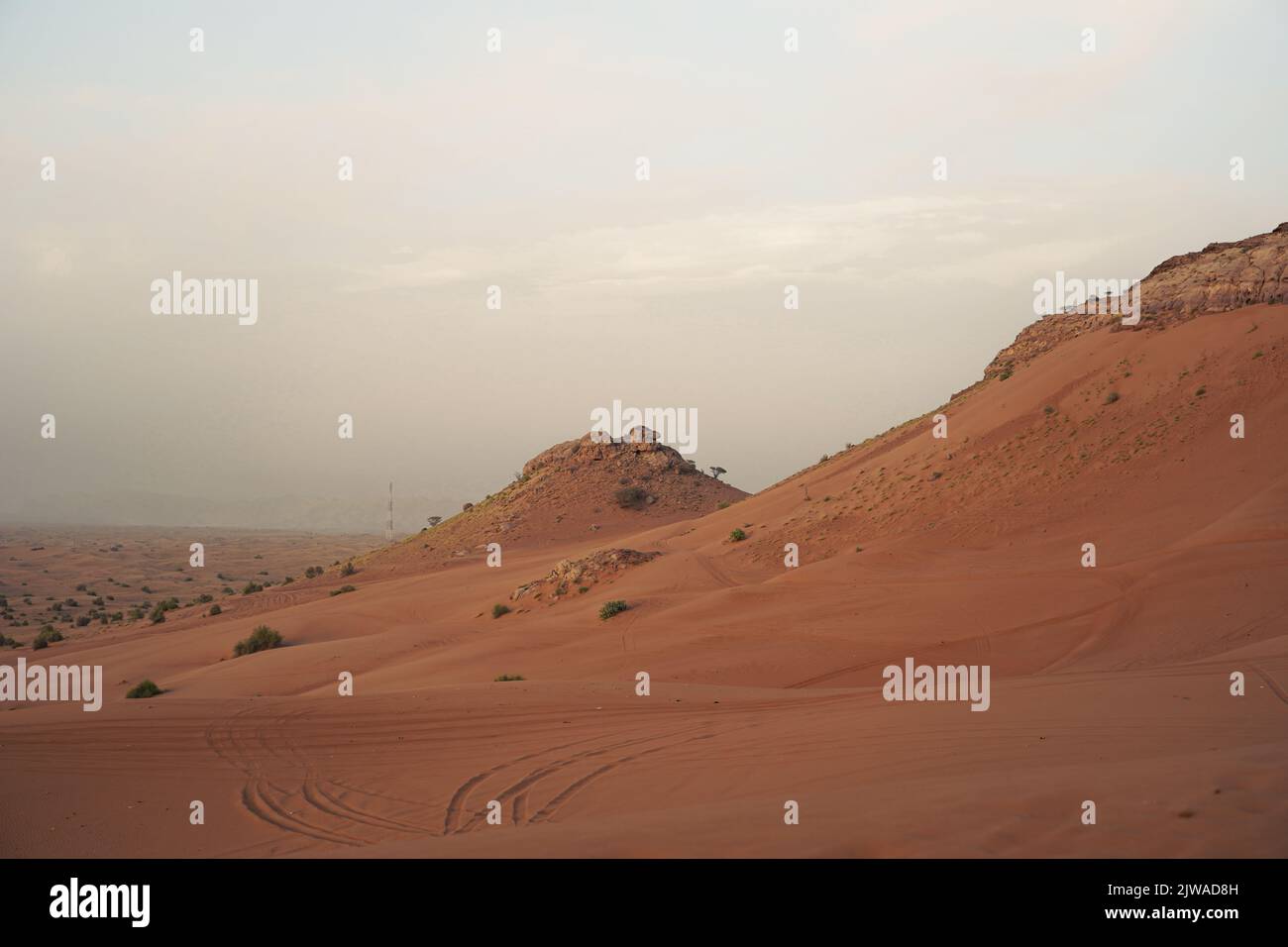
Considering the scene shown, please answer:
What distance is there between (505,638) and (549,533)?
79.9 ft

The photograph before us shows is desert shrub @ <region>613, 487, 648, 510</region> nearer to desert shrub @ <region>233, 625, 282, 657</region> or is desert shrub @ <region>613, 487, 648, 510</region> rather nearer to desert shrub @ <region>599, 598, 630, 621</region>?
desert shrub @ <region>233, 625, 282, 657</region>

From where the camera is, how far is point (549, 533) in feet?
149

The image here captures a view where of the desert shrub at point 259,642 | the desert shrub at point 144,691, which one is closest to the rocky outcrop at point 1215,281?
the desert shrub at point 259,642

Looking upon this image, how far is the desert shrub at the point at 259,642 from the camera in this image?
25.2m

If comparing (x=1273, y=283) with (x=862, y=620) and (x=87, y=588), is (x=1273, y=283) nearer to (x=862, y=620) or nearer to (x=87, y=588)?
(x=862, y=620)


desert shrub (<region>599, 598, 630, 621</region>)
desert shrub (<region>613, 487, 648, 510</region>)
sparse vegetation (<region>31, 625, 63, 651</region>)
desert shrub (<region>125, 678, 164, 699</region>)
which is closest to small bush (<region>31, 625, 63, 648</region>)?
sparse vegetation (<region>31, 625, 63, 651</region>)

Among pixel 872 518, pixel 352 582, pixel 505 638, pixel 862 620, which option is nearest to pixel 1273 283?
pixel 872 518

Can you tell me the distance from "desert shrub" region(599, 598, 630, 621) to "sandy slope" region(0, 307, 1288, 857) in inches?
11.0

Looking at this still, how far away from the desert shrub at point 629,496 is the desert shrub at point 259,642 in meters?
25.1

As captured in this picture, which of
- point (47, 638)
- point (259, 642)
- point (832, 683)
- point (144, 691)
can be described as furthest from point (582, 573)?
point (47, 638)

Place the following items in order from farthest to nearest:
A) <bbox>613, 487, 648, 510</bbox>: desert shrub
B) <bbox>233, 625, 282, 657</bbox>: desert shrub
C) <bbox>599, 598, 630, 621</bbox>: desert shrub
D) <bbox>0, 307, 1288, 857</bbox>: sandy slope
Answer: <bbox>613, 487, 648, 510</bbox>: desert shrub, <bbox>233, 625, 282, 657</bbox>: desert shrub, <bbox>599, 598, 630, 621</bbox>: desert shrub, <bbox>0, 307, 1288, 857</bbox>: sandy slope

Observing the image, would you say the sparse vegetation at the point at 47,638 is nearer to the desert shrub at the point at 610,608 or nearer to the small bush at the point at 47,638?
the small bush at the point at 47,638

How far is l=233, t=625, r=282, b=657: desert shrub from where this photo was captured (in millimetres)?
25203

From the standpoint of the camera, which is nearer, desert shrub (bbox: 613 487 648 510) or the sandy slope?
the sandy slope
